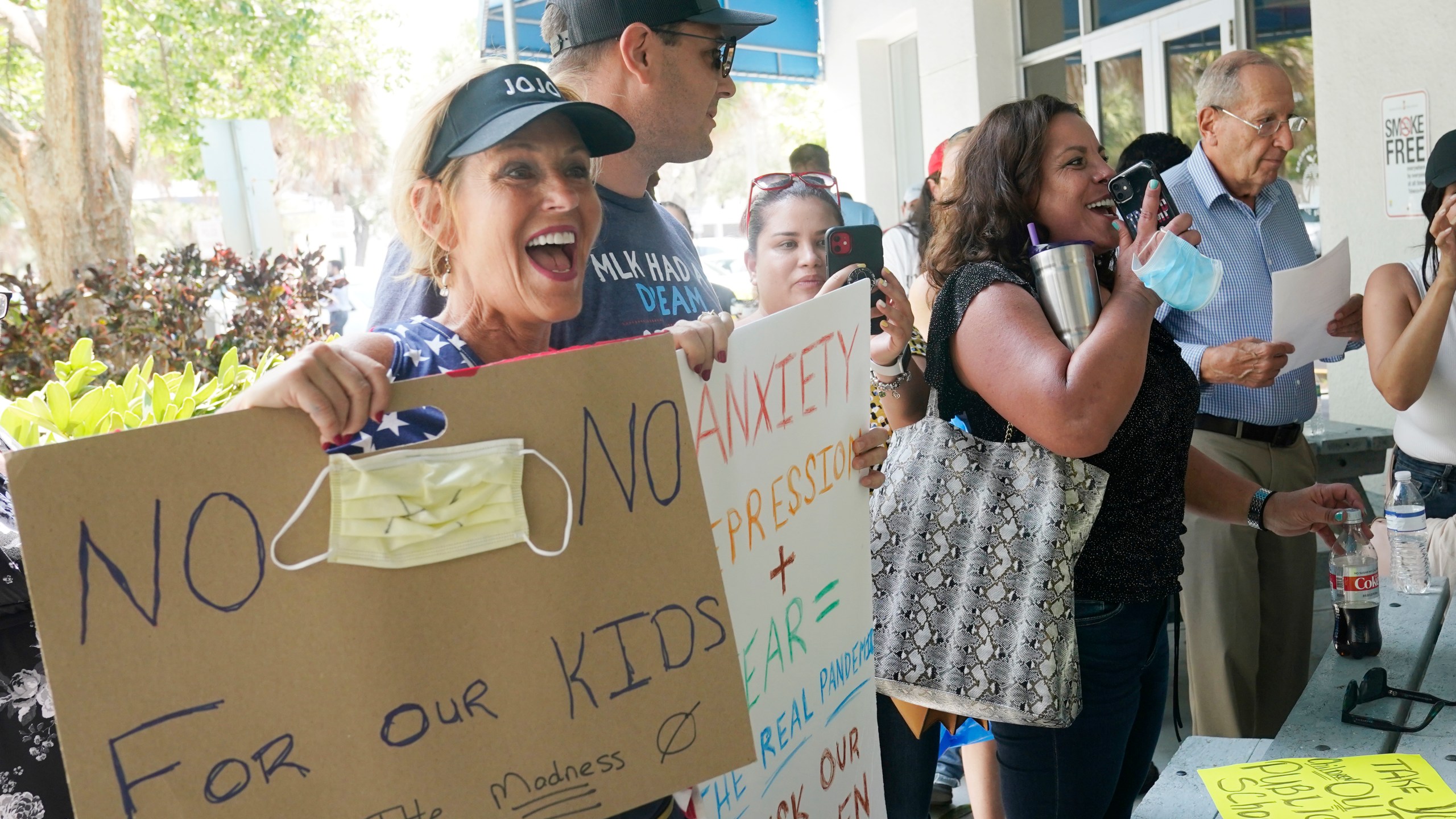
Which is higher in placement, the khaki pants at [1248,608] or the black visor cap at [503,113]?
the black visor cap at [503,113]

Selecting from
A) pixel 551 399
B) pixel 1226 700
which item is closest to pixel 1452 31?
pixel 1226 700

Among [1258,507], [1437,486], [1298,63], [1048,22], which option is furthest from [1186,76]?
[1258,507]

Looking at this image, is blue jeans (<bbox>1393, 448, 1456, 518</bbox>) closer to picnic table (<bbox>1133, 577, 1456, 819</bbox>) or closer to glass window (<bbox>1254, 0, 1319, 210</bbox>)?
picnic table (<bbox>1133, 577, 1456, 819</bbox>)

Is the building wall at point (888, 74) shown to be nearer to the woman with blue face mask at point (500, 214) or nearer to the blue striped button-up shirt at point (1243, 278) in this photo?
the blue striped button-up shirt at point (1243, 278)

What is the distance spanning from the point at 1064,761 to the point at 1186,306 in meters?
0.80

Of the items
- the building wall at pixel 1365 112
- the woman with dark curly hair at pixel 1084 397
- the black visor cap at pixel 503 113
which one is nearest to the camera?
the black visor cap at pixel 503 113

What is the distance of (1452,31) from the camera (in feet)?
13.7

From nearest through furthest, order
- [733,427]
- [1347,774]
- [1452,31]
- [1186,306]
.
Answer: [733,427]
[1347,774]
[1186,306]
[1452,31]

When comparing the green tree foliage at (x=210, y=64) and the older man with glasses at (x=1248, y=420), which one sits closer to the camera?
the older man with glasses at (x=1248, y=420)

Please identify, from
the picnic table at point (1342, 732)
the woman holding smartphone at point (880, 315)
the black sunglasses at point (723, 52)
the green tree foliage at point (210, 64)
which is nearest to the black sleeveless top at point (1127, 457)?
the woman holding smartphone at point (880, 315)

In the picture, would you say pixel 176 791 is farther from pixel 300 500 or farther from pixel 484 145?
pixel 484 145

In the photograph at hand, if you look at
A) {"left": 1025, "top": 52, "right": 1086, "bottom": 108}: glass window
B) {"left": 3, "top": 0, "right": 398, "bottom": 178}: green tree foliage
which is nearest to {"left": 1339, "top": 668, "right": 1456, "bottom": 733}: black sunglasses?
{"left": 1025, "top": 52, "right": 1086, "bottom": 108}: glass window

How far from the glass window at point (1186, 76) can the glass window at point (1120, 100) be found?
1.10 ft

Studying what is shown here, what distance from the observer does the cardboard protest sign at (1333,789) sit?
4.54 feet
